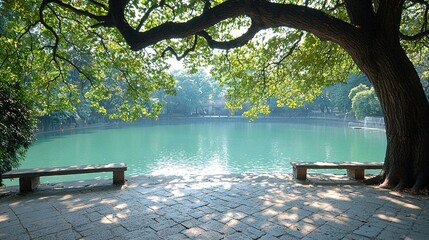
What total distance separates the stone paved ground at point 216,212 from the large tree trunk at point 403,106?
0.55 m

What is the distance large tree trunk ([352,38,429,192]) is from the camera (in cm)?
417

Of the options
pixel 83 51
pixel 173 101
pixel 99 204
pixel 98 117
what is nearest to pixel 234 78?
pixel 83 51

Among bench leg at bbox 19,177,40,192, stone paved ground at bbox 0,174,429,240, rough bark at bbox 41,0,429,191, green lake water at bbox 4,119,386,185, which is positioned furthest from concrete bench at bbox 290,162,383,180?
green lake water at bbox 4,119,386,185

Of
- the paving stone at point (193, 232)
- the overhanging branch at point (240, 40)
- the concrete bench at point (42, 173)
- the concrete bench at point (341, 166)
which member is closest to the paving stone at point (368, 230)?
the paving stone at point (193, 232)

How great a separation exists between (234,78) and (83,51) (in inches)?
157

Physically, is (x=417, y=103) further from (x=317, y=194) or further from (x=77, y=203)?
(x=77, y=203)

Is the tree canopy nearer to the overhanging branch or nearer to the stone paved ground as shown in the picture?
the overhanging branch

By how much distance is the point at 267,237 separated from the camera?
8.58 feet

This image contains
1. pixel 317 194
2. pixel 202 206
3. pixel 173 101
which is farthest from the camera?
pixel 173 101

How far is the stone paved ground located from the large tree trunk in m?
0.55

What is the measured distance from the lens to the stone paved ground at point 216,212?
2.73 m

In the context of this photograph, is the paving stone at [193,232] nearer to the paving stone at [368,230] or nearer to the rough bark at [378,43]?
the paving stone at [368,230]

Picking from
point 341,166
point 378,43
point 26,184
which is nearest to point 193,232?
point 26,184

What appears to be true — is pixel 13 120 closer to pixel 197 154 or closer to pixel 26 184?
pixel 26 184
